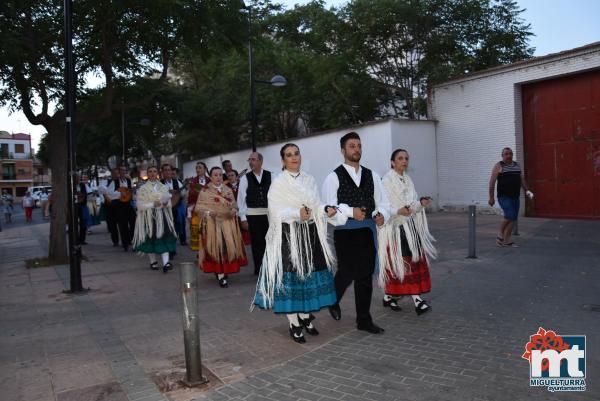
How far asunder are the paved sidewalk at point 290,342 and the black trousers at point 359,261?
1.04 feet

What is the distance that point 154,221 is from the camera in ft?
28.0

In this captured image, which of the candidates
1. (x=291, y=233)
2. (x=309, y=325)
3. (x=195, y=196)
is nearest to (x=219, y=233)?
(x=195, y=196)

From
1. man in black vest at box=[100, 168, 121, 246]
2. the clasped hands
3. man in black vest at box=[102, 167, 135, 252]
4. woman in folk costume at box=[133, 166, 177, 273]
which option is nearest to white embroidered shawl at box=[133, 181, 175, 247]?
woman in folk costume at box=[133, 166, 177, 273]

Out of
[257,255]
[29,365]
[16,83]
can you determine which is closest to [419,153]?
[257,255]

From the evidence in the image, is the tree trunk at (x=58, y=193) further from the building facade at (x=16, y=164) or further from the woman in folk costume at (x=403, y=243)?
the building facade at (x=16, y=164)

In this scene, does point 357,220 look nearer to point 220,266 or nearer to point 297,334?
point 297,334

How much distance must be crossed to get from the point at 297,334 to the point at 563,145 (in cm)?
1213

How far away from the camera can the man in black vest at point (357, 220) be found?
4.64 meters

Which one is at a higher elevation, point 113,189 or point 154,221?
point 113,189

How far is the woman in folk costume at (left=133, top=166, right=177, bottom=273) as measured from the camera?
334 inches

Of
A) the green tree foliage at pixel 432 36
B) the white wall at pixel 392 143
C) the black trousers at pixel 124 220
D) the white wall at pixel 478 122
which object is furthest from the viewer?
the green tree foliage at pixel 432 36

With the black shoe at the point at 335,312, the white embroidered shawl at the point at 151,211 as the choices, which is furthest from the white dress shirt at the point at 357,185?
the white embroidered shawl at the point at 151,211

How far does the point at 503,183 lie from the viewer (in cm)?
955

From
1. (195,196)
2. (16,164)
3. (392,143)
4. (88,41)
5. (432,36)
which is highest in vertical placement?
(16,164)
